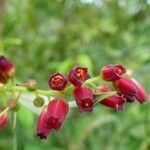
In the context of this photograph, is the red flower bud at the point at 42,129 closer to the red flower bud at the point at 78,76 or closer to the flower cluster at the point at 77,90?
the flower cluster at the point at 77,90

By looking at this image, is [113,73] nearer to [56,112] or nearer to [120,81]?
[120,81]

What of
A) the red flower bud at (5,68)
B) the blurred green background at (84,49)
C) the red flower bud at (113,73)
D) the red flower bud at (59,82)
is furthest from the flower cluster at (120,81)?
the blurred green background at (84,49)

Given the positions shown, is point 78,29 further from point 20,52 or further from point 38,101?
point 38,101

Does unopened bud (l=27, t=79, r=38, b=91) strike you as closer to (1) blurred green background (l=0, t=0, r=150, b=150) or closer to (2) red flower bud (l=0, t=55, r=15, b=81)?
(2) red flower bud (l=0, t=55, r=15, b=81)

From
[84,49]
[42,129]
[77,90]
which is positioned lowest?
[42,129]

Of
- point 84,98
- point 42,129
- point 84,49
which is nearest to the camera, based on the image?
point 84,98

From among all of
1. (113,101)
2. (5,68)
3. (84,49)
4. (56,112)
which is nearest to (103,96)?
(113,101)
